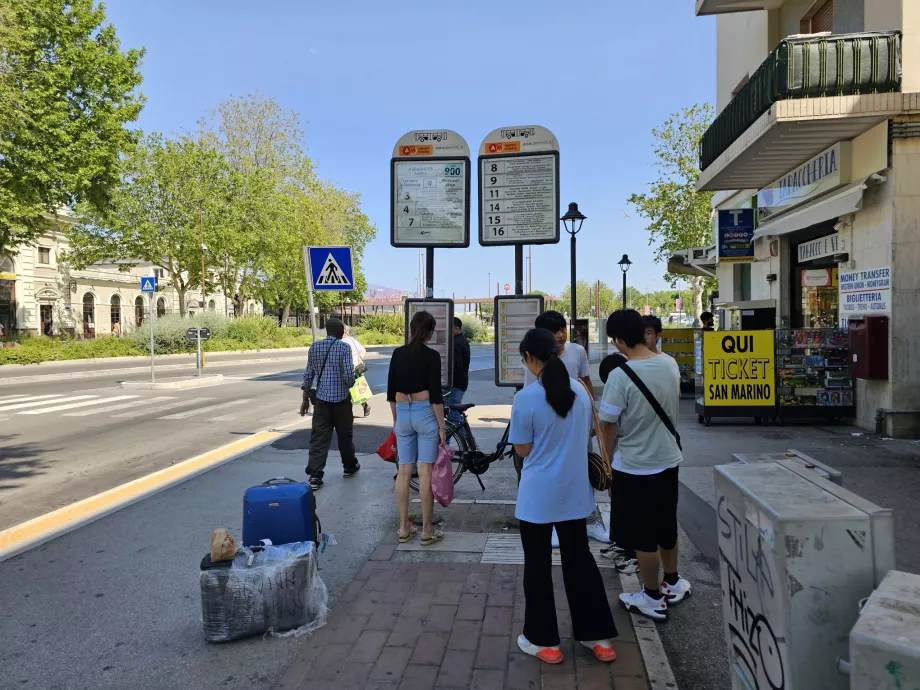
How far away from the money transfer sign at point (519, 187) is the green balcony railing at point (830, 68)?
19.9 feet

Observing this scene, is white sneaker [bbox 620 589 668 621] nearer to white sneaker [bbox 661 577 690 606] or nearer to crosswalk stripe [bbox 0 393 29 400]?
white sneaker [bbox 661 577 690 606]

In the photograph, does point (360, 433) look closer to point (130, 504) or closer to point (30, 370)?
point (130, 504)

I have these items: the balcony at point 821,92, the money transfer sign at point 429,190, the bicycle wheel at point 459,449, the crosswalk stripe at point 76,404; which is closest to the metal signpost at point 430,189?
the money transfer sign at point 429,190

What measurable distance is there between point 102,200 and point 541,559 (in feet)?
90.8

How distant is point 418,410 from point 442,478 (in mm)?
576

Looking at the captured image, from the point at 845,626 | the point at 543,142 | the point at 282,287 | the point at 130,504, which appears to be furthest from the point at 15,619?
the point at 282,287

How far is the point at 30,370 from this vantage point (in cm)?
2473

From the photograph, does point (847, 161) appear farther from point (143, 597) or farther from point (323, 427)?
point (143, 597)

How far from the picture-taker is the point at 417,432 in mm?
5035

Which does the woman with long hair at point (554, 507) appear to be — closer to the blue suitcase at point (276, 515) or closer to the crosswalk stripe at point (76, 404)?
the blue suitcase at point (276, 515)

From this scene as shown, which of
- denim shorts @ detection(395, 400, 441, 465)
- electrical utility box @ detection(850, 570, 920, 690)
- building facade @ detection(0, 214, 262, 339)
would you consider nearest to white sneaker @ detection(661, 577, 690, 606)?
denim shorts @ detection(395, 400, 441, 465)

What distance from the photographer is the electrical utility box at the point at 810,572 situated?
1.81 m

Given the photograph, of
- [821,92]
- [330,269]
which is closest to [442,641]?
[330,269]

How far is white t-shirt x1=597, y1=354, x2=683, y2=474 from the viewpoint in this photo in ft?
12.1
